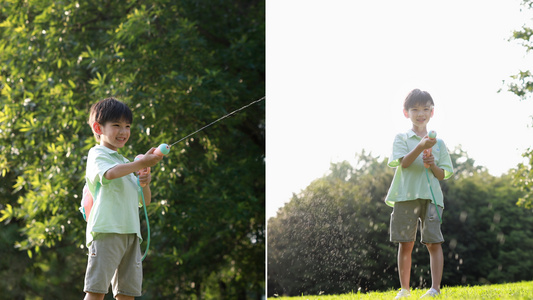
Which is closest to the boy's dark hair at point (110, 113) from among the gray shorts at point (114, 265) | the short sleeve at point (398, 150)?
the gray shorts at point (114, 265)

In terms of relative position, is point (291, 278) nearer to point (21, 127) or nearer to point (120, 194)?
point (120, 194)

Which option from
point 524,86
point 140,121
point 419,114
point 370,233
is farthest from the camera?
point 140,121

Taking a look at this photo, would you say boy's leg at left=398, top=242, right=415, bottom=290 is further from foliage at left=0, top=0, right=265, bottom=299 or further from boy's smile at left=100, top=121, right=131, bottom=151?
foliage at left=0, top=0, right=265, bottom=299

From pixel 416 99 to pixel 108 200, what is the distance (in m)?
1.43

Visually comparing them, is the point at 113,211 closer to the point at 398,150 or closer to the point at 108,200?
the point at 108,200

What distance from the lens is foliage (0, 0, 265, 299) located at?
16.9 ft

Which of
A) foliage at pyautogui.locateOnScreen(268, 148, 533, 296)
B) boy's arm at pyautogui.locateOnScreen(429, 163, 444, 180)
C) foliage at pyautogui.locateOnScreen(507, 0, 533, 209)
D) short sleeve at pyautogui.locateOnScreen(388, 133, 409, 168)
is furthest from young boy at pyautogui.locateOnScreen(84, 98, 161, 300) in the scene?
foliage at pyautogui.locateOnScreen(507, 0, 533, 209)

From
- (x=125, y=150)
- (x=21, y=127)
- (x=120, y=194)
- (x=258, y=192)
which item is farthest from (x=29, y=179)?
(x=120, y=194)

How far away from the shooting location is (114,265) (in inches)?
87.6

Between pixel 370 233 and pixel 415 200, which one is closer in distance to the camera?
pixel 415 200

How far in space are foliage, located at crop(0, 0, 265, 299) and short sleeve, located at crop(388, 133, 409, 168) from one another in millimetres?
2632

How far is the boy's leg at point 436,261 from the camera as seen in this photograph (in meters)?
2.63

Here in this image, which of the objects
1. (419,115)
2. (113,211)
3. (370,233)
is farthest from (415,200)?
(113,211)

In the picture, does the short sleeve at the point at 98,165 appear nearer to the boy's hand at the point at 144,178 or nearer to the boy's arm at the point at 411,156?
the boy's hand at the point at 144,178
